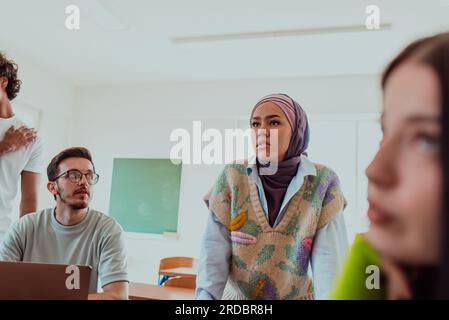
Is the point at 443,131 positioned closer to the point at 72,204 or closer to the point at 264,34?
the point at 72,204

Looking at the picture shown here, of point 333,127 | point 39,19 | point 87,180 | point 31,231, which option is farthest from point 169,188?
point 39,19

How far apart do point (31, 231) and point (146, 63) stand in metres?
0.58

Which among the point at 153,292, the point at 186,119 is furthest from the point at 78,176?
the point at 153,292

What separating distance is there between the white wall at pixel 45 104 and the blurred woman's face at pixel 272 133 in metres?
0.51

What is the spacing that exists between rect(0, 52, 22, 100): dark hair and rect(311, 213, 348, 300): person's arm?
0.81 meters

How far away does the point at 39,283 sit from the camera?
0.71m

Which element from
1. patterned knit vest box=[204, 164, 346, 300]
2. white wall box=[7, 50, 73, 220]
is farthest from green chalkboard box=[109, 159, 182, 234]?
patterned knit vest box=[204, 164, 346, 300]

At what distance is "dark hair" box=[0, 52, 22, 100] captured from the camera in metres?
0.95

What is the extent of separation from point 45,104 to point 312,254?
830 millimetres

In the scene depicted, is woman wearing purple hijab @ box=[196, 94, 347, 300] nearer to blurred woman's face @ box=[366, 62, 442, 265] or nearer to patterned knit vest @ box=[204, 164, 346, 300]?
patterned knit vest @ box=[204, 164, 346, 300]

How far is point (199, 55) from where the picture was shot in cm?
117

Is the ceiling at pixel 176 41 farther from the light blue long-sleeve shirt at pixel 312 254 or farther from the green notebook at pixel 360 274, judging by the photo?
the green notebook at pixel 360 274

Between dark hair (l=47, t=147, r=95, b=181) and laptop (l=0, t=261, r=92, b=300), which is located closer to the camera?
laptop (l=0, t=261, r=92, b=300)

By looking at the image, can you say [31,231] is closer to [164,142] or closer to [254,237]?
[164,142]
